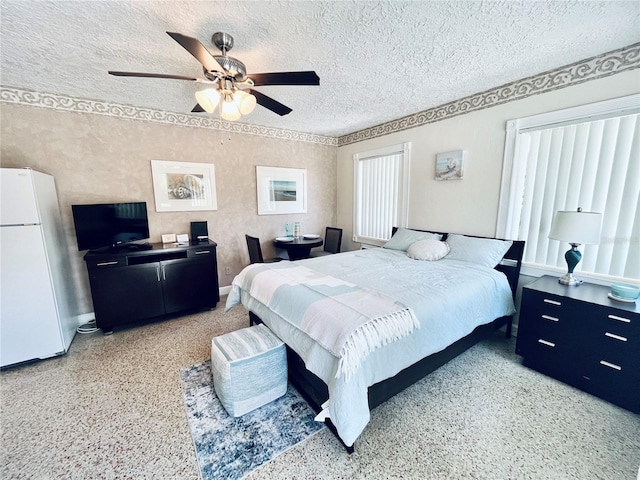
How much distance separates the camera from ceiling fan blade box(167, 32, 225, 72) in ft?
4.44

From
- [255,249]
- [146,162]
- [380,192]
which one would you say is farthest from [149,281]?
[380,192]

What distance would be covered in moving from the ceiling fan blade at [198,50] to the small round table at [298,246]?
2542 mm

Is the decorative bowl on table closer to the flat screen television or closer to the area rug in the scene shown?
the area rug

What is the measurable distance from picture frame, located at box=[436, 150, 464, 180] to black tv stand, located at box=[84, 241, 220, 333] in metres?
3.12

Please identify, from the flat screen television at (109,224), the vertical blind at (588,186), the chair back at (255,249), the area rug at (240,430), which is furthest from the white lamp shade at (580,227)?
the flat screen television at (109,224)

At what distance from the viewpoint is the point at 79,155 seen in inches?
116

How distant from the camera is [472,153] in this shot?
3.07 metres

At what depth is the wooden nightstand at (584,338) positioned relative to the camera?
1.81 metres

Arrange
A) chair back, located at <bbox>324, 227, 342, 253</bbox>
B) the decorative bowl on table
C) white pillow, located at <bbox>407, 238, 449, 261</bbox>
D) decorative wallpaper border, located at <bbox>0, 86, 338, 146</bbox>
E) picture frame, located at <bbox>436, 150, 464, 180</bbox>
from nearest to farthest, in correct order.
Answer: the decorative bowl on table
decorative wallpaper border, located at <bbox>0, 86, 338, 146</bbox>
white pillow, located at <bbox>407, 238, 449, 261</bbox>
picture frame, located at <bbox>436, 150, 464, 180</bbox>
chair back, located at <bbox>324, 227, 342, 253</bbox>

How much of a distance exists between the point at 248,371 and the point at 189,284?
1.95m

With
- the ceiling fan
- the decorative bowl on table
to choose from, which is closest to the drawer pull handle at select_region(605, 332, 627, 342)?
the decorative bowl on table

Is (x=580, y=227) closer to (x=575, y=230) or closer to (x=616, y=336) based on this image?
(x=575, y=230)

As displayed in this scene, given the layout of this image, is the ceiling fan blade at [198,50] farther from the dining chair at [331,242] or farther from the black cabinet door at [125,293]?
the dining chair at [331,242]

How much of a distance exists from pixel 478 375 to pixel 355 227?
9.92 ft
